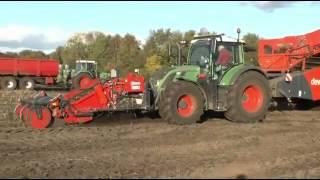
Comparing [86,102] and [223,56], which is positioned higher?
[223,56]

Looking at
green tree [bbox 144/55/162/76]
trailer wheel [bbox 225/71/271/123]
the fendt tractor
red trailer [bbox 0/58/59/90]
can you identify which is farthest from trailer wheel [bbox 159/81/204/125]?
red trailer [bbox 0/58/59/90]

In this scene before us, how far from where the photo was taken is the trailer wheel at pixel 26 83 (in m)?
34.8

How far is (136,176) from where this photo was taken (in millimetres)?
7137

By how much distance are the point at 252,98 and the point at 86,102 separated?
4.19 meters

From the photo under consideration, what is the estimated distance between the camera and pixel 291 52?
17578mm

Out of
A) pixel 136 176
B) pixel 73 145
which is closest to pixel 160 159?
pixel 136 176

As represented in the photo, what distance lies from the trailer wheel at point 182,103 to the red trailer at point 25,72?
76.2ft

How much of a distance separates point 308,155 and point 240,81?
178 inches

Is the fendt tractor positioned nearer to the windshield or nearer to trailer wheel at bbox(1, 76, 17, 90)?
the windshield

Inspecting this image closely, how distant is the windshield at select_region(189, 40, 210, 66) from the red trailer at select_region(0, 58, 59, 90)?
73.6 feet

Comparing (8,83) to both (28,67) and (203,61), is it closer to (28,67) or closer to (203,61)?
(28,67)

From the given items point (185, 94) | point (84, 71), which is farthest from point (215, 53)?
Answer: point (84, 71)

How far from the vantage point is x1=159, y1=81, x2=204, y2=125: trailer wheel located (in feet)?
41.4

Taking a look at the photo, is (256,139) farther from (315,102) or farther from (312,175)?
(315,102)
